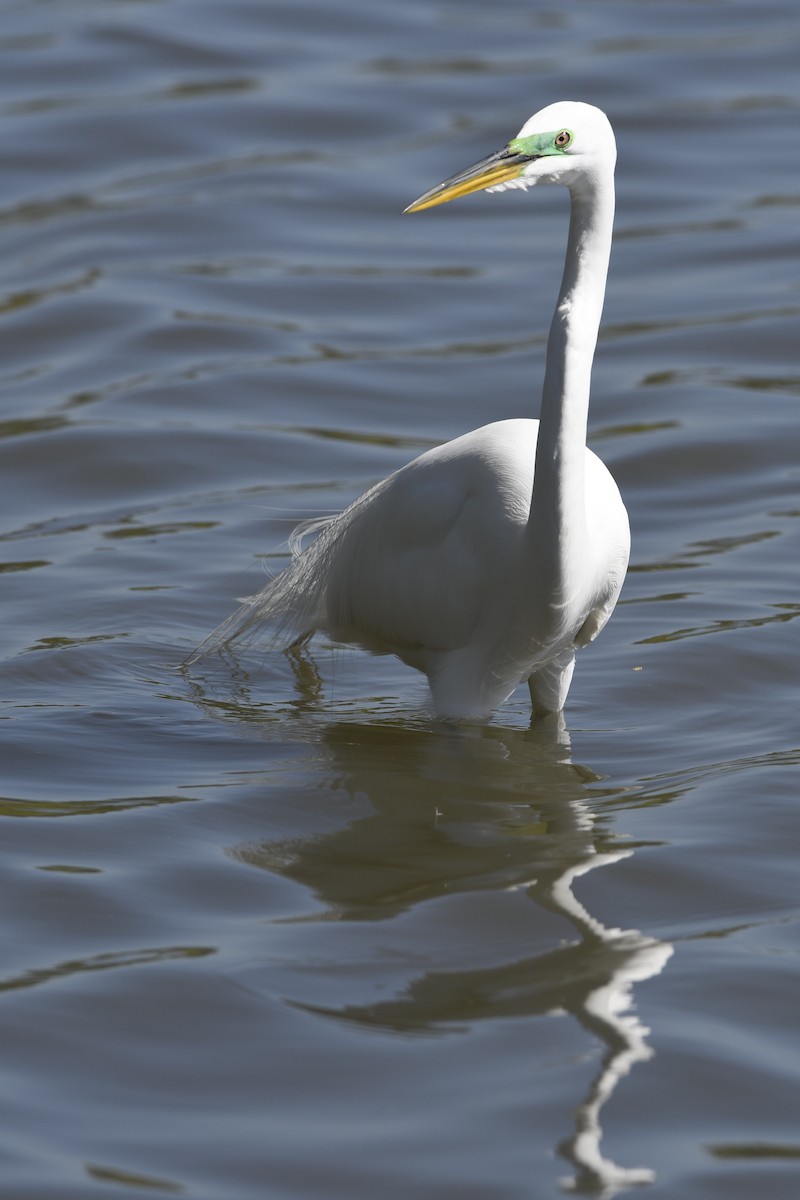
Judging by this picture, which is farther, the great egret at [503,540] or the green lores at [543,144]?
the great egret at [503,540]

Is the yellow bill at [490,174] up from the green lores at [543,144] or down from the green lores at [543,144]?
down

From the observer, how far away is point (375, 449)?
Result: 7.98m

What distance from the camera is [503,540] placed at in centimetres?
507

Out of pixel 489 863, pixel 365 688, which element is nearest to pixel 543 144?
pixel 489 863

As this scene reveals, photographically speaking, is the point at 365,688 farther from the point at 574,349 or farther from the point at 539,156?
the point at 539,156

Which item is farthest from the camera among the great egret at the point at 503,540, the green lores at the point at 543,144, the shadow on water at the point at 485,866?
the great egret at the point at 503,540

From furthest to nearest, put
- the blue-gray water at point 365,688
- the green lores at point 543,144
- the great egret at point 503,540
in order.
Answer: the great egret at point 503,540 → the green lores at point 543,144 → the blue-gray water at point 365,688

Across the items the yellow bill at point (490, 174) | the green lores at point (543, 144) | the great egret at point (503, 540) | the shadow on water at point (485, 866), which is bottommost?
the shadow on water at point (485, 866)

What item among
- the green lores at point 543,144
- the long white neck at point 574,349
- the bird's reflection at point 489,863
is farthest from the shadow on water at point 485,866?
the green lores at point 543,144

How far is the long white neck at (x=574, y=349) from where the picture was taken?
4383 mm

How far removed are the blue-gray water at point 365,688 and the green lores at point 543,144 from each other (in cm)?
167

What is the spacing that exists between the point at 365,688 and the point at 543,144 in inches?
89.2

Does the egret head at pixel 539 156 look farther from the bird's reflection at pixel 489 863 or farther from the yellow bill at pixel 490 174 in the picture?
the bird's reflection at pixel 489 863

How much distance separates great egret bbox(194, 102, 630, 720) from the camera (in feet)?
14.3
